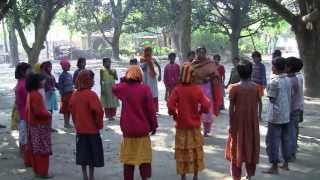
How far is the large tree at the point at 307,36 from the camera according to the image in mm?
13945

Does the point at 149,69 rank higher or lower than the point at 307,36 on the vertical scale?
lower

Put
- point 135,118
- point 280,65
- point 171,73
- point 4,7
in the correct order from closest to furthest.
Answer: point 135,118 < point 280,65 < point 4,7 < point 171,73

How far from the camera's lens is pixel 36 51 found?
12.4m

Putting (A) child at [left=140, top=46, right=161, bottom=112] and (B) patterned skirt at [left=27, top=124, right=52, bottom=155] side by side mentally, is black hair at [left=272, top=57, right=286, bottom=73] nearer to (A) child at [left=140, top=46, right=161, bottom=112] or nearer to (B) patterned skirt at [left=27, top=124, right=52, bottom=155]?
(B) patterned skirt at [left=27, top=124, right=52, bottom=155]

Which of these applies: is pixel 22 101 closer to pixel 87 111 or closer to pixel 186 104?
pixel 87 111

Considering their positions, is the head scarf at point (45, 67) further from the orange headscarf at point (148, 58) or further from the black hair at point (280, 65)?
the black hair at point (280, 65)

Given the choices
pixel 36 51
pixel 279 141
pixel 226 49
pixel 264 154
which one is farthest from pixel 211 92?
pixel 226 49

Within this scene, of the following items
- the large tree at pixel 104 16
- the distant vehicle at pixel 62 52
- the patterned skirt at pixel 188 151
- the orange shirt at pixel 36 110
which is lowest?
the patterned skirt at pixel 188 151

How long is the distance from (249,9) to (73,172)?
18968 millimetres

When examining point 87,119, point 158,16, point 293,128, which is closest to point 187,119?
point 87,119

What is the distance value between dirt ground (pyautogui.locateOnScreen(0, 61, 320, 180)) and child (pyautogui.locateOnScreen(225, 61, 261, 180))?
2.22 ft

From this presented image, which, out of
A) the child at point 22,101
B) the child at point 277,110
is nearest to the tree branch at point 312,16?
the child at point 277,110

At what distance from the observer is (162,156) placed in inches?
328

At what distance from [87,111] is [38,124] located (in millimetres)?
968
